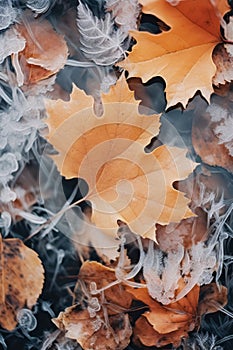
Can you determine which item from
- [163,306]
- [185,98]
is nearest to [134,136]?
[185,98]

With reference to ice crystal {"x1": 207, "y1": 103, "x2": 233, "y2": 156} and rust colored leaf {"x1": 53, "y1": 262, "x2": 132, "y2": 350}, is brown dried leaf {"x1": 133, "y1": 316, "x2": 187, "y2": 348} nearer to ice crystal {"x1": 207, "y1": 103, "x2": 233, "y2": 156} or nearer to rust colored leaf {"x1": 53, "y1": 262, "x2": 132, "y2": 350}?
Answer: rust colored leaf {"x1": 53, "y1": 262, "x2": 132, "y2": 350}

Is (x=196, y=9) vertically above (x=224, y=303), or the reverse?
(x=196, y=9)

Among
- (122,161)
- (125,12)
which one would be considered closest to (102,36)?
(125,12)

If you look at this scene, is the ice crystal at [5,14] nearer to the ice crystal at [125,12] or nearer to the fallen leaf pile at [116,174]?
the fallen leaf pile at [116,174]

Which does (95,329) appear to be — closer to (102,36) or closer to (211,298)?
(211,298)

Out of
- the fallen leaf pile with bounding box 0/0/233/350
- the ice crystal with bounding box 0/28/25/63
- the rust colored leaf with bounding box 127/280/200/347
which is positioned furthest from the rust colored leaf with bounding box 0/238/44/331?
the ice crystal with bounding box 0/28/25/63

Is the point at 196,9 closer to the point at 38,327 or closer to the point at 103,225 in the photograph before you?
the point at 103,225
